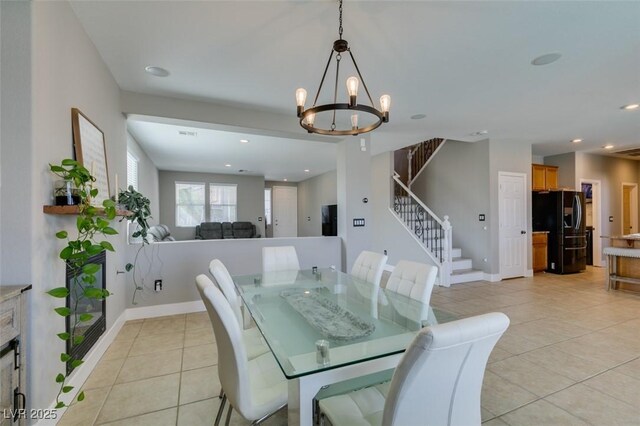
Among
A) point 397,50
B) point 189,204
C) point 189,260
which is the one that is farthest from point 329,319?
point 189,204

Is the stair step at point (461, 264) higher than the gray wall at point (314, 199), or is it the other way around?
the gray wall at point (314, 199)

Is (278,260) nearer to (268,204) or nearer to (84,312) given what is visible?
(84,312)

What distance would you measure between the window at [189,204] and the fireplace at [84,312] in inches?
255

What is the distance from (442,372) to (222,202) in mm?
9166

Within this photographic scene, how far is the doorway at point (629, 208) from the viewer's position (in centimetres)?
767

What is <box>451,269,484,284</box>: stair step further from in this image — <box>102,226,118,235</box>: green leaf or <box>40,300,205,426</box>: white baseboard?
<box>102,226,118,235</box>: green leaf

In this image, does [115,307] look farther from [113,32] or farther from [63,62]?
[113,32]

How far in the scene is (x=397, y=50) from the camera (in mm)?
2512

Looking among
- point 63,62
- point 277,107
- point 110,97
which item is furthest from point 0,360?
point 277,107

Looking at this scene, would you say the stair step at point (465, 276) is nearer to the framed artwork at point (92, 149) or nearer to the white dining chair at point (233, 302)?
the white dining chair at point (233, 302)

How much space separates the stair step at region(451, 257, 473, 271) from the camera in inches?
226

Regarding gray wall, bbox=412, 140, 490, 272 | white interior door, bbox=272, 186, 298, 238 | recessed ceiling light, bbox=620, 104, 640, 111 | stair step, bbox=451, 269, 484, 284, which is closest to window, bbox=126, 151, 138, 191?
stair step, bbox=451, 269, 484, 284

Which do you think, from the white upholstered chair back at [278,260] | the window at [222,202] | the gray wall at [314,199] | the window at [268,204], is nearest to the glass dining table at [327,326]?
the white upholstered chair back at [278,260]

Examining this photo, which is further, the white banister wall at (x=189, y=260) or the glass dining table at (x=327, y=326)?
the white banister wall at (x=189, y=260)
